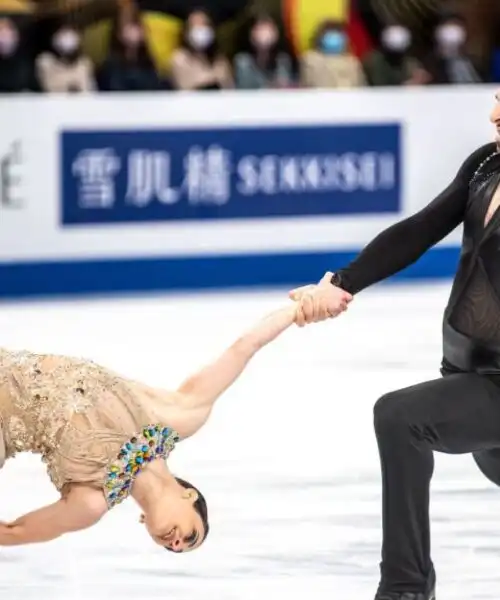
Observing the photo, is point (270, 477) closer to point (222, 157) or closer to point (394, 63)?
point (222, 157)

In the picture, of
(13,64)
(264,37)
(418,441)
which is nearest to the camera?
(418,441)

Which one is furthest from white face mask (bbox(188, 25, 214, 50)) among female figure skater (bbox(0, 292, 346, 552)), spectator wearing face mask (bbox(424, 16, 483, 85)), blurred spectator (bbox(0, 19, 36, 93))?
female figure skater (bbox(0, 292, 346, 552))

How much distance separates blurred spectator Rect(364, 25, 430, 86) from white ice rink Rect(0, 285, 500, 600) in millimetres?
1847

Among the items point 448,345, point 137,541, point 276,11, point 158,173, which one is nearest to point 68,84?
point 158,173

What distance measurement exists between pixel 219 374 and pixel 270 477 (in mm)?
1648

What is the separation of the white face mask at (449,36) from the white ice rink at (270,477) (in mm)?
2351

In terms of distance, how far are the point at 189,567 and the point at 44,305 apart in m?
4.60

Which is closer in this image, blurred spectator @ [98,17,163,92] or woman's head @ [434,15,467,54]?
blurred spectator @ [98,17,163,92]

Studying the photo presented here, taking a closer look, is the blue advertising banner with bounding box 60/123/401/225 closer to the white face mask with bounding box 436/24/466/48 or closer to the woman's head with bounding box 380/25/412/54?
the woman's head with bounding box 380/25/412/54

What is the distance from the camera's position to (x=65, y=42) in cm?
869

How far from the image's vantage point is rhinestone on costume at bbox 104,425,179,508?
3.23m

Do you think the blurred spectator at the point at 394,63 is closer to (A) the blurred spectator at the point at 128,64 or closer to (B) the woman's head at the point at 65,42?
(A) the blurred spectator at the point at 128,64

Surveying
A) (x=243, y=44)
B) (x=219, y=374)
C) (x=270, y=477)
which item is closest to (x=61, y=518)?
(x=219, y=374)

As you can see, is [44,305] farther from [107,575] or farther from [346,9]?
[107,575]
